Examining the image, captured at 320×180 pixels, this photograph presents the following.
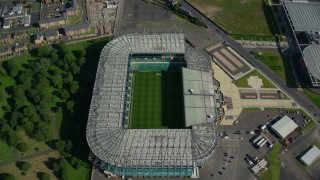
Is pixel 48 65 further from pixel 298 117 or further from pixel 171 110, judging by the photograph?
pixel 298 117

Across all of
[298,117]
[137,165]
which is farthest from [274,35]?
[137,165]

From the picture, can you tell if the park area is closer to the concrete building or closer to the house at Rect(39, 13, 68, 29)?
the house at Rect(39, 13, 68, 29)

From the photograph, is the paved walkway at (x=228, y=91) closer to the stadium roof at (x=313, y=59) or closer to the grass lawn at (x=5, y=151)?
the stadium roof at (x=313, y=59)

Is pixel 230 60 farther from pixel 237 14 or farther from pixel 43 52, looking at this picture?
pixel 43 52

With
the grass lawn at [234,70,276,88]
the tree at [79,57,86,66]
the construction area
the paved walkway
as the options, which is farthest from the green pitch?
the grass lawn at [234,70,276,88]

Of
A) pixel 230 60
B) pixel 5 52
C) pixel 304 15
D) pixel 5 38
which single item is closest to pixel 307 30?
pixel 304 15
